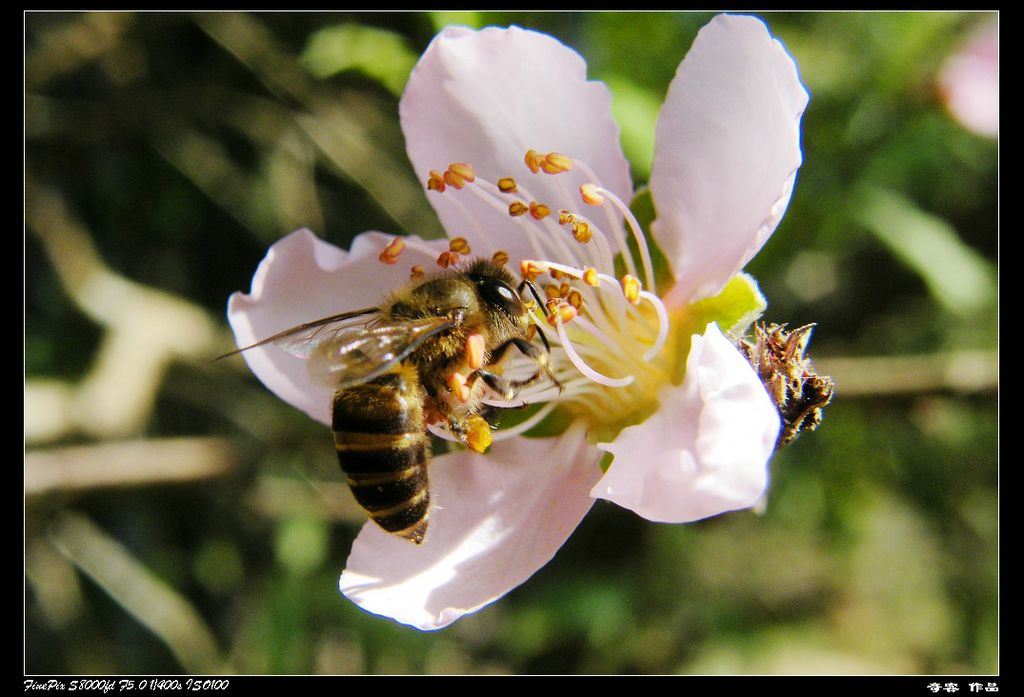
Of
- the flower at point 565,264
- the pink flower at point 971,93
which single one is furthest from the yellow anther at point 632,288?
the pink flower at point 971,93

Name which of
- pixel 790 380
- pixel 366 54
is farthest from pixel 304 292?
pixel 790 380

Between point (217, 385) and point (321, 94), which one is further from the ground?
point (321, 94)

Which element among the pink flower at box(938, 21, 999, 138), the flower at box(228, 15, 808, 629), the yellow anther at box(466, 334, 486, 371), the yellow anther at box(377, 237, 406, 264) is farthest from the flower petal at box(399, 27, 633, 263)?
the pink flower at box(938, 21, 999, 138)

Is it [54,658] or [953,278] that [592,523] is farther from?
[54,658]

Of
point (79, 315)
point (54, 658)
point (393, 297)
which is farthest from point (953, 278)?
point (54, 658)

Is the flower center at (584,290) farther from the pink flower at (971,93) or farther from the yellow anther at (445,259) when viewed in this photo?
→ the pink flower at (971,93)

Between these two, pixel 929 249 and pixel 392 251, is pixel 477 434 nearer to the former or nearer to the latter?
pixel 392 251
